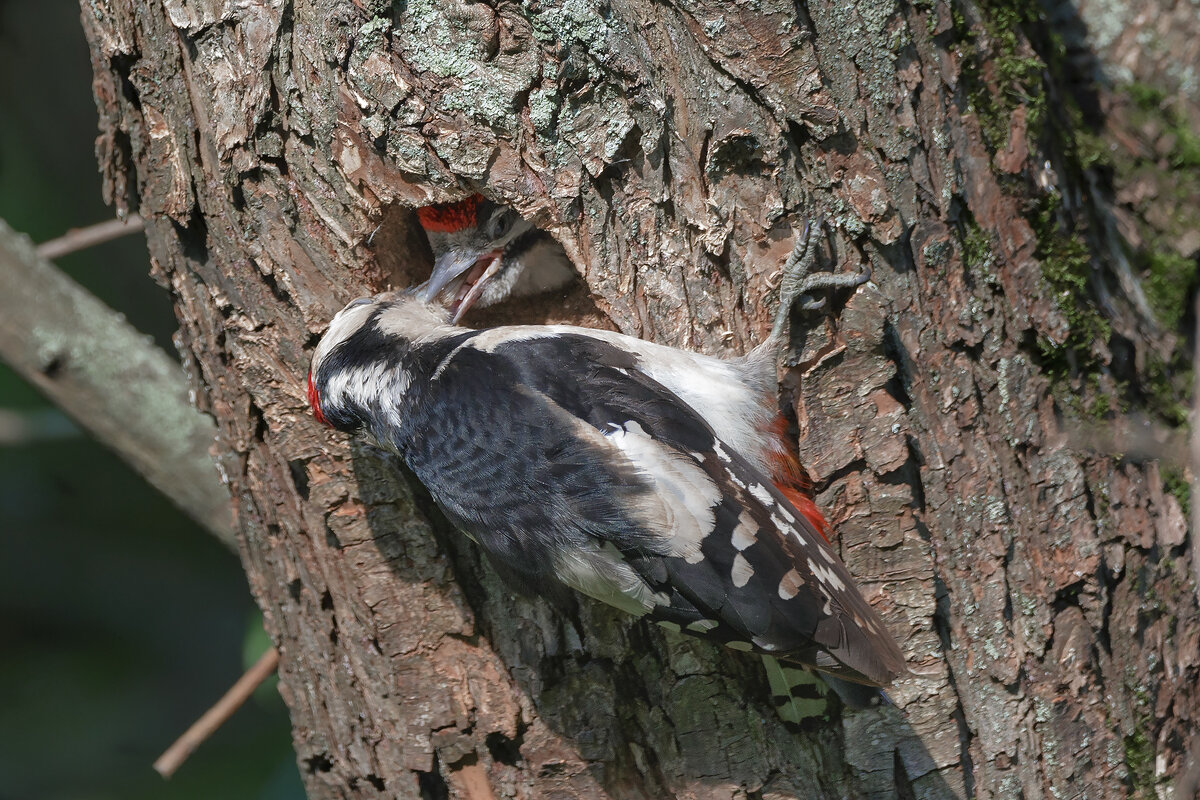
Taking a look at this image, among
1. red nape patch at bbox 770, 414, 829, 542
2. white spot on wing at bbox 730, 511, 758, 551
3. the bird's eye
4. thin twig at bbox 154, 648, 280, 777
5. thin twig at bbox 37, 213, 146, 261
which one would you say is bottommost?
thin twig at bbox 154, 648, 280, 777

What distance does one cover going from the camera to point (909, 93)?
206 cm

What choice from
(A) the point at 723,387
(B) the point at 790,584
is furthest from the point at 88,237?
(B) the point at 790,584

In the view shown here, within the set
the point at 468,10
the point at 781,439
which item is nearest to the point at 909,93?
the point at 781,439

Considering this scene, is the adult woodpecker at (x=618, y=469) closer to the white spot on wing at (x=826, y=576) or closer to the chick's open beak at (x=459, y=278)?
the white spot on wing at (x=826, y=576)

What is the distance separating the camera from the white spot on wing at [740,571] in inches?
77.8

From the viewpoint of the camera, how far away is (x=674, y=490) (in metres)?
2.08

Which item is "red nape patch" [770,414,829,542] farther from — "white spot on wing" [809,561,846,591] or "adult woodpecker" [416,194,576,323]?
"adult woodpecker" [416,194,576,323]

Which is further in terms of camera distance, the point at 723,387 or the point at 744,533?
the point at 723,387

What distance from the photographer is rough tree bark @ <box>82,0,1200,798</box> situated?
6.77 feet

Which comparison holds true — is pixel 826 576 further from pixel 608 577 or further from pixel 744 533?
pixel 608 577

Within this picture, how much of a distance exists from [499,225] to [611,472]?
884 mm

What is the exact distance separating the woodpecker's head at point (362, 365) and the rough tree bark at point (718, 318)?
0.31ft

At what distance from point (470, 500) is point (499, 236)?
829 mm

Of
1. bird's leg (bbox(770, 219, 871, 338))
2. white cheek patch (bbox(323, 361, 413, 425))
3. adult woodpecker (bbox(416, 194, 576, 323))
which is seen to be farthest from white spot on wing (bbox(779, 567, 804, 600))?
adult woodpecker (bbox(416, 194, 576, 323))
